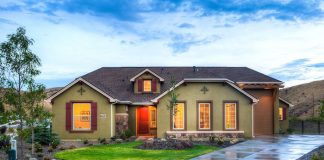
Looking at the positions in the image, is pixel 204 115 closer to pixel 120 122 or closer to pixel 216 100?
pixel 216 100

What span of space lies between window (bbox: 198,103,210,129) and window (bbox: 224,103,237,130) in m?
1.30

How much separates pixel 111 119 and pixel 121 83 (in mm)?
6304

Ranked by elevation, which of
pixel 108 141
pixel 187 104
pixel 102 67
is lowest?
pixel 108 141

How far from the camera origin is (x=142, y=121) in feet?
113

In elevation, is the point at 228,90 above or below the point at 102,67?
below

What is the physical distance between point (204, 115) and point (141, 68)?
1121cm

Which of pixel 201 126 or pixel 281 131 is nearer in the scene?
pixel 201 126

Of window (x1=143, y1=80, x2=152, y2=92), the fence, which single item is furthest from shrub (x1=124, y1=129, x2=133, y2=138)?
the fence

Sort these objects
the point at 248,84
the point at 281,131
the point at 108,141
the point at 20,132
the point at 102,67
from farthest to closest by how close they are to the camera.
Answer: the point at 102,67
the point at 281,131
the point at 248,84
the point at 108,141
the point at 20,132

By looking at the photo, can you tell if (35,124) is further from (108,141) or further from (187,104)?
(187,104)

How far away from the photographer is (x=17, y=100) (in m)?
18.9

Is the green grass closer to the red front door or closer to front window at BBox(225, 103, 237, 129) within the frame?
front window at BBox(225, 103, 237, 129)

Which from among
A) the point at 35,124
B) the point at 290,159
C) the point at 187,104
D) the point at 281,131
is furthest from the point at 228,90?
the point at 35,124

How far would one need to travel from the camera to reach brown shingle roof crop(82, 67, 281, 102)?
114 feet
